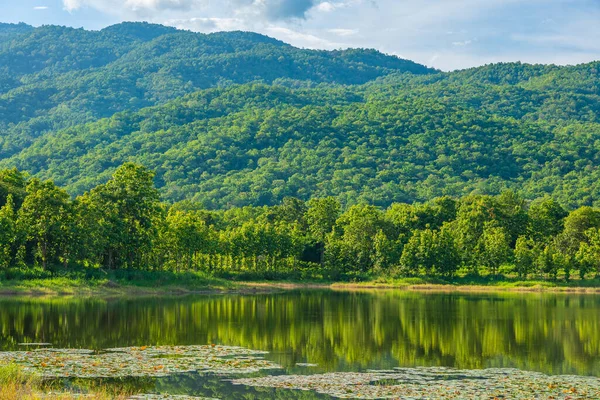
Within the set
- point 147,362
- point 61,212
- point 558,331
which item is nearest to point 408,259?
point 61,212

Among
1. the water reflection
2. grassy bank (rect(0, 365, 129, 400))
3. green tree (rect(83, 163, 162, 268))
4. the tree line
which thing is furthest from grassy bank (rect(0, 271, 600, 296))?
grassy bank (rect(0, 365, 129, 400))

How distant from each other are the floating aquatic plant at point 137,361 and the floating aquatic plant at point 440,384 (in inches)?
118

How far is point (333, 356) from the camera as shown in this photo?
3466 cm

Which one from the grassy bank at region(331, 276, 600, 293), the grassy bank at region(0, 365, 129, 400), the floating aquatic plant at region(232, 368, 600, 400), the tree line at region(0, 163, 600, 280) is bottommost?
the grassy bank at region(331, 276, 600, 293)

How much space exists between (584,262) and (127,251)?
53947 millimetres

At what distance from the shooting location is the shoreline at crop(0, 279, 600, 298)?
66.1 m

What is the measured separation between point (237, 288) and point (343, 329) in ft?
132

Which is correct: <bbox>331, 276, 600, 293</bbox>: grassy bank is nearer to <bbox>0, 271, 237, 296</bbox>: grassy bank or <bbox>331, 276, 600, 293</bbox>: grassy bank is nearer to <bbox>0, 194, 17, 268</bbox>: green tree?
<bbox>0, 271, 237, 296</bbox>: grassy bank

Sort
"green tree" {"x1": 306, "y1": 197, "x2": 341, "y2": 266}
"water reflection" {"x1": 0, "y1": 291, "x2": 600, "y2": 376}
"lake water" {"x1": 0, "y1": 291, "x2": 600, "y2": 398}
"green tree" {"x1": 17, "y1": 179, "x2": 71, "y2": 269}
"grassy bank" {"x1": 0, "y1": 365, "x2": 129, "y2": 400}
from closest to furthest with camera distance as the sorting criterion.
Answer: "grassy bank" {"x1": 0, "y1": 365, "x2": 129, "y2": 400}
"lake water" {"x1": 0, "y1": 291, "x2": 600, "y2": 398}
"water reflection" {"x1": 0, "y1": 291, "x2": 600, "y2": 376}
"green tree" {"x1": 17, "y1": 179, "x2": 71, "y2": 269}
"green tree" {"x1": 306, "y1": 197, "x2": 341, "y2": 266}

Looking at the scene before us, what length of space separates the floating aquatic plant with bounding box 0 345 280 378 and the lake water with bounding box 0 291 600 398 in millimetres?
1199

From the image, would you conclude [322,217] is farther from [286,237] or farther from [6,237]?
[6,237]

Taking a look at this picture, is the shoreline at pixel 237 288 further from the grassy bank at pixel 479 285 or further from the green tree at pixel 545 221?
the green tree at pixel 545 221

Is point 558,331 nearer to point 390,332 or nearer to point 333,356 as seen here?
point 390,332

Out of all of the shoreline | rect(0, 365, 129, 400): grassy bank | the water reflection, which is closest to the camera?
rect(0, 365, 129, 400): grassy bank
